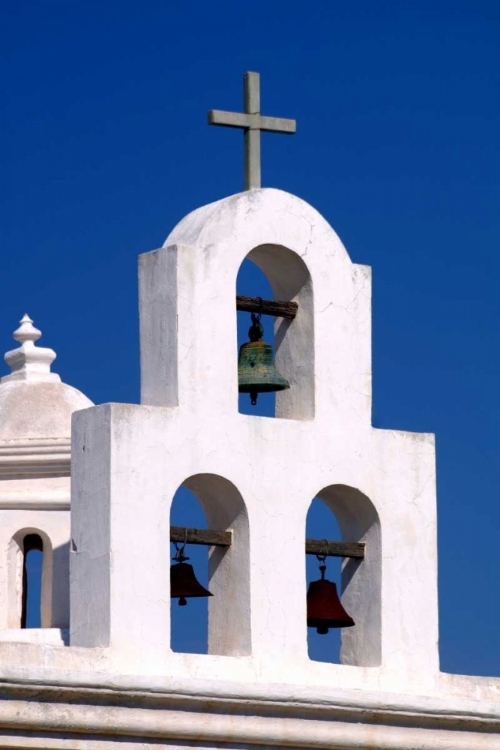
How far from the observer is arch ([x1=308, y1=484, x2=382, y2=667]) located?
17.8 metres

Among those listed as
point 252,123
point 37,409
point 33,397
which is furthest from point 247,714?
point 33,397

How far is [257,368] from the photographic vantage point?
1777cm

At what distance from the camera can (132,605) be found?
53.8 ft

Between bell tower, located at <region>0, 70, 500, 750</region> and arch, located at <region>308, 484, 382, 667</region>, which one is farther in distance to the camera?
arch, located at <region>308, 484, 382, 667</region>

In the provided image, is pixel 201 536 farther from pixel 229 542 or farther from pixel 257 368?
pixel 257 368

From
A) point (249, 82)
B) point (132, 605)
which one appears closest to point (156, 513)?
point (132, 605)

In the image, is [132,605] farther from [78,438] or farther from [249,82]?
[249,82]

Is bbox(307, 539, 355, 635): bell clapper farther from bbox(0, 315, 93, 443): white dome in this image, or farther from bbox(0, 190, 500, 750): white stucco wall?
bbox(0, 315, 93, 443): white dome

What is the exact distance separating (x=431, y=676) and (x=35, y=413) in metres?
4.29

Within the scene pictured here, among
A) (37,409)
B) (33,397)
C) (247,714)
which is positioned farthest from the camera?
(33,397)

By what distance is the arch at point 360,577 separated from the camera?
17828mm

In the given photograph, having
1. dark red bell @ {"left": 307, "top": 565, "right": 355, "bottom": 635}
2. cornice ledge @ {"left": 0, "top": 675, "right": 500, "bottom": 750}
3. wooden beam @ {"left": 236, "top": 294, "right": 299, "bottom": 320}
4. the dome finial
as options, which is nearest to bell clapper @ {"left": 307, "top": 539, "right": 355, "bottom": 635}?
dark red bell @ {"left": 307, "top": 565, "right": 355, "bottom": 635}

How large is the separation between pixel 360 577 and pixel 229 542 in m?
1.20

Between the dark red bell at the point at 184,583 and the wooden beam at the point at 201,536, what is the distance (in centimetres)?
19
